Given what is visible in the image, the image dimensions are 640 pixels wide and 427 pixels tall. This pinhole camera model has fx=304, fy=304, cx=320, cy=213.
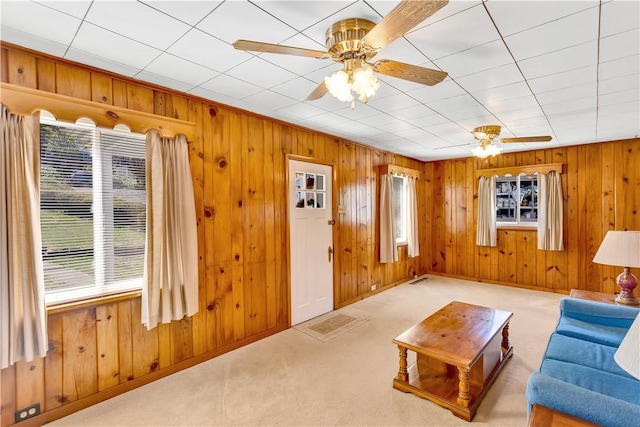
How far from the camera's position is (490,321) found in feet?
8.88

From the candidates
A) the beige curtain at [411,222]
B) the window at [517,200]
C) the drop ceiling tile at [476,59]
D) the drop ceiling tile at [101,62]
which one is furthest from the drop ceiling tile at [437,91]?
the window at [517,200]

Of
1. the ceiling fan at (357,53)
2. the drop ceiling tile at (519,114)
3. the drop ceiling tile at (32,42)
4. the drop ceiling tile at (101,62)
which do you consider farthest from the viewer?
the drop ceiling tile at (519,114)

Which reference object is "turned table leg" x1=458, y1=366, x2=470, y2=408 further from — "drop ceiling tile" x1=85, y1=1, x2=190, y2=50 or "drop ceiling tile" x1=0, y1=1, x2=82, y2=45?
"drop ceiling tile" x1=0, y1=1, x2=82, y2=45

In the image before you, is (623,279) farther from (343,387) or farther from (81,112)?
(81,112)

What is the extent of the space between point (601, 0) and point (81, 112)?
3.11 m

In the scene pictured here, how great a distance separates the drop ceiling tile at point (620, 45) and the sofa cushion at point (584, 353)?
1968mm

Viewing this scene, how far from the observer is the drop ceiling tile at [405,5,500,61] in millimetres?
1606

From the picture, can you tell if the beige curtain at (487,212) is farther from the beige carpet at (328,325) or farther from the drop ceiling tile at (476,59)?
Result: the drop ceiling tile at (476,59)

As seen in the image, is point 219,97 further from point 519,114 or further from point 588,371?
point 588,371

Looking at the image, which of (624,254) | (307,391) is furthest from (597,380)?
(307,391)

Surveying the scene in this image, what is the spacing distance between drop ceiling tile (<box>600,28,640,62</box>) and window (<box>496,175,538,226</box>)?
3.81 m

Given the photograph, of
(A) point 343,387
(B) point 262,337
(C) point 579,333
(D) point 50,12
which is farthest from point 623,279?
(D) point 50,12

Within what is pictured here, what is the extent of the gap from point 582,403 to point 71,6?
306cm

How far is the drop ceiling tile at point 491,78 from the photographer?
224 cm
